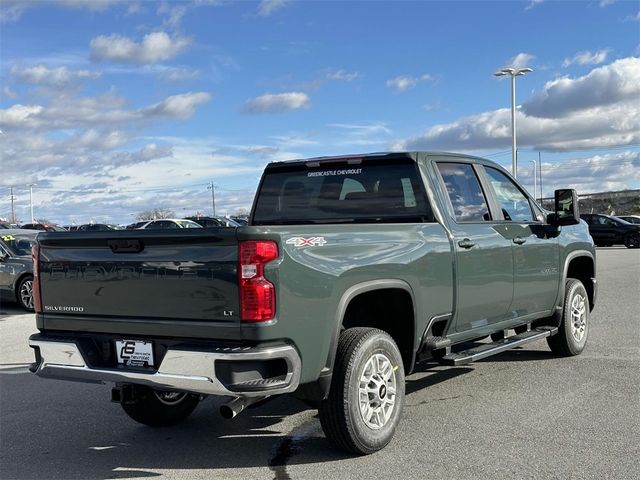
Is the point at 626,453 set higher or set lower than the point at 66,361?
lower

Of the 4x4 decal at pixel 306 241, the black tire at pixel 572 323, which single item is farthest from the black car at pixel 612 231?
the 4x4 decal at pixel 306 241

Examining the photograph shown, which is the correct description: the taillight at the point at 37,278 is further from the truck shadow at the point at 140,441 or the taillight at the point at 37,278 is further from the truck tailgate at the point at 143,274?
the truck shadow at the point at 140,441

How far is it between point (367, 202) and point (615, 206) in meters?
85.7

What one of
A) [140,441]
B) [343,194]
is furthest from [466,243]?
[140,441]

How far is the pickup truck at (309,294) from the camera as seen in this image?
150 inches

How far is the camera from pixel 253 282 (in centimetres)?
376

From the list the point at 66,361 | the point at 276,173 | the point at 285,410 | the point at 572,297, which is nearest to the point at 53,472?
the point at 66,361

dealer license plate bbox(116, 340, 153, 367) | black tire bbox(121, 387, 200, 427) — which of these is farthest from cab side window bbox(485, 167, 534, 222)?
dealer license plate bbox(116, 340, 153, 367)

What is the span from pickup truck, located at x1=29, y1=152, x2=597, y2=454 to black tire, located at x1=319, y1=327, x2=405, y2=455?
0.4 inches

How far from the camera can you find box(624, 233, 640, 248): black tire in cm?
2911

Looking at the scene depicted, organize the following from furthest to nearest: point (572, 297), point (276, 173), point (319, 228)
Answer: point (572, 297) → point (276, 173) → point (319, 228)

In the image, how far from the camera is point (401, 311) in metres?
4.88

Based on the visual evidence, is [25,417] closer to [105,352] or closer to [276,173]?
[105,352]

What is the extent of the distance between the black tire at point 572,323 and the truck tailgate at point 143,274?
14.8ft
